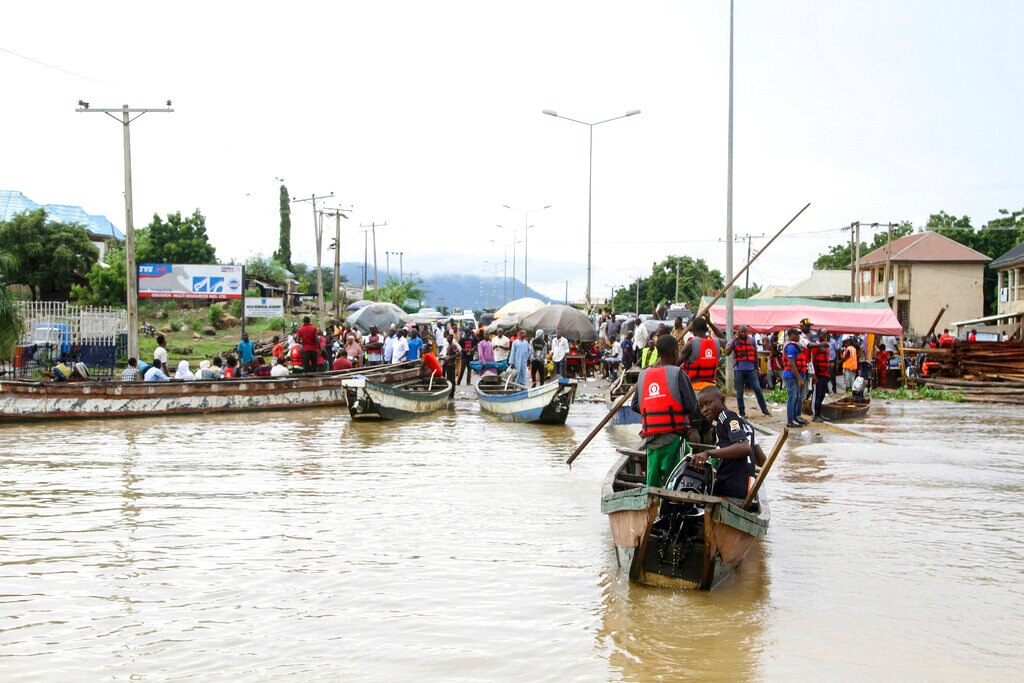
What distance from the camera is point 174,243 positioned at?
51.8 meters

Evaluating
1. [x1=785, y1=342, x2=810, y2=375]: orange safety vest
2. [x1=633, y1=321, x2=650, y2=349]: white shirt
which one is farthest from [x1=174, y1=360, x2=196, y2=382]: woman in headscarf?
[x1=785, y1=342, x2=810, y2=375]: orange safety vest

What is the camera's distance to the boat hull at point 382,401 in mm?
18797

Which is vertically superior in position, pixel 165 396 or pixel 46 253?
pixel 46 253

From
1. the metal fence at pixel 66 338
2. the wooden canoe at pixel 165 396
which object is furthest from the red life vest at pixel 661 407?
the metal fence at pixel 66 338

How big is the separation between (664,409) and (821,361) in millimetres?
10581

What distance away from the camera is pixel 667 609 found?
721 cm

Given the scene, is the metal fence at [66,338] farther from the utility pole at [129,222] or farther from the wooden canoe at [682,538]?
the wooden canoe at [682,538]

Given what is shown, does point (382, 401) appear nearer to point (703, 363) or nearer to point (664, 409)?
point (703, 363)

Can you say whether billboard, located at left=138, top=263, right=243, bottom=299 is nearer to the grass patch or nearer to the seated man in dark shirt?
the grass patch

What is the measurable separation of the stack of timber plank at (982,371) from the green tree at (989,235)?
25730mm

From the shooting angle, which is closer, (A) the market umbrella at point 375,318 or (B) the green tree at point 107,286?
(A) the market umbrella at point 375,318

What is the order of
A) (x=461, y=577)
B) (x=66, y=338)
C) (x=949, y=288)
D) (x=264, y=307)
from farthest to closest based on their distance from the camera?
(x=949, y=288)
(x=264, y=307)
(x=66, y=338)
(x=461, y=577)

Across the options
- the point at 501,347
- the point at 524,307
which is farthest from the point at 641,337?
the point at 524,307

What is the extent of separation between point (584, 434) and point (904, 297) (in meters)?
40.6
